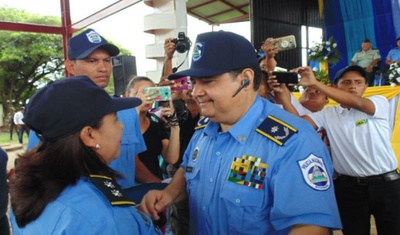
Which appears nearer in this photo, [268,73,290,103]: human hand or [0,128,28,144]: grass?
[268,73,290,103]: human hand

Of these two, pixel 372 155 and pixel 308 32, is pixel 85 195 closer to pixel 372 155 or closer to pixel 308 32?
pixel 372 155

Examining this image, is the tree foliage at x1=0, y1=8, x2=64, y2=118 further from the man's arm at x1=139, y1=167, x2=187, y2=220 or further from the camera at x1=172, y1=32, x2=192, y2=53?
the man's arm at x1=139, y1=167, x2=187, y2=220

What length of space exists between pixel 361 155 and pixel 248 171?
1.46 m

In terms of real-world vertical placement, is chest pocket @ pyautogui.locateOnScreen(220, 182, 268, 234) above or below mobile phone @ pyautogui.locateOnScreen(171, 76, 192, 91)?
below

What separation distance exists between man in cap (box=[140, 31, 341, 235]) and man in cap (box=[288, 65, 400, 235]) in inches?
40.1

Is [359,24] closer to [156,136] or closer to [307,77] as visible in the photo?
[307,77]

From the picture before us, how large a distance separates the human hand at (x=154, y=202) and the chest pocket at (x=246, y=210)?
307 millimetres

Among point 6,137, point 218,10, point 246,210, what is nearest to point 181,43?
point 246,210

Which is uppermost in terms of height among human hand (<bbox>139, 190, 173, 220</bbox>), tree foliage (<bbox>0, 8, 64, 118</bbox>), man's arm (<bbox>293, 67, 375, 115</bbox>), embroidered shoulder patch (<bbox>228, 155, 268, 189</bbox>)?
tree foliage (<bbox>0, 8, 64, 118</bbox>)

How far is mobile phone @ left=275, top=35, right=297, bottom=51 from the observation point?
288 centimetres

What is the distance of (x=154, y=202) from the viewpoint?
1455 millimetres

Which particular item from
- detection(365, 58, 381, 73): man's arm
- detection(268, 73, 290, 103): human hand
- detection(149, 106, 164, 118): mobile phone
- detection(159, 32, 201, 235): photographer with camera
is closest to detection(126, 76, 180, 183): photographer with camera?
detection(149, 106, 164, 118): mobile phone

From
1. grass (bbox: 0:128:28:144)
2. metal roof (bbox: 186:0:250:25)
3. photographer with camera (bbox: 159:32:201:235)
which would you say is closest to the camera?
photographer with camera (bbox: 159:32:201:235)

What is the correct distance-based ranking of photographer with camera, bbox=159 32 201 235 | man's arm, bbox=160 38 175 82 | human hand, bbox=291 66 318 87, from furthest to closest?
man's arm, bbox=160 38 175 82, photographer with camera, bbox=159 32 201 235, human hand, bbox=291 66 318 87
